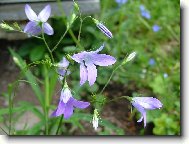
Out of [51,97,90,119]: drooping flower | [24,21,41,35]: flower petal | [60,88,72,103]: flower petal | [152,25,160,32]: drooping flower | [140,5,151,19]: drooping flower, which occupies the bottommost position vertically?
[51,97,90,119]: drooping flower

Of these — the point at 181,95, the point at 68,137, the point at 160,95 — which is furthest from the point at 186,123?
the point at 68,137

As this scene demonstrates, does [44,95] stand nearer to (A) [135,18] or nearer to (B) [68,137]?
(B) [68,137]

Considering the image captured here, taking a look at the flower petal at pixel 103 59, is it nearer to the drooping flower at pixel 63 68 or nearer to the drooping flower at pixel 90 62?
the drooping flower at pixel 90 62

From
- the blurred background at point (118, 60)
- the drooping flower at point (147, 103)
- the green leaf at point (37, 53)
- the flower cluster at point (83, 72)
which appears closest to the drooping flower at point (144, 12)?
the blurred background at point (118, 60)

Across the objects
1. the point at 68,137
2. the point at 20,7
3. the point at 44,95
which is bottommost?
the point at 68,137

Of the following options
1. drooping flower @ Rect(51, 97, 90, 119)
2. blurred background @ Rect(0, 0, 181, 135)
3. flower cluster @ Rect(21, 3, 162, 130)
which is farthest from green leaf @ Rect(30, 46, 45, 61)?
drooping flower @ Rect(51, 97, 90, 119)

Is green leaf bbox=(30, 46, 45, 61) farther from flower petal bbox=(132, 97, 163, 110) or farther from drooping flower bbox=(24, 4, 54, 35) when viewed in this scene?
flower petal bbox=(132, 97, 163, 110)

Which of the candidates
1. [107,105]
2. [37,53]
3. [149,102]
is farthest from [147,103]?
[37,53]
